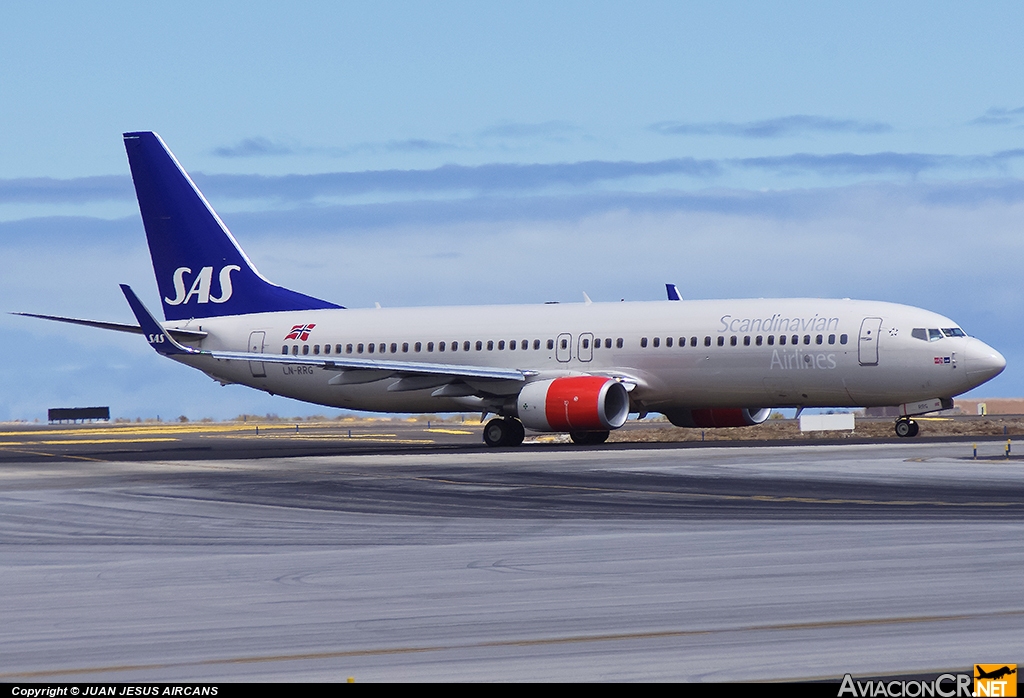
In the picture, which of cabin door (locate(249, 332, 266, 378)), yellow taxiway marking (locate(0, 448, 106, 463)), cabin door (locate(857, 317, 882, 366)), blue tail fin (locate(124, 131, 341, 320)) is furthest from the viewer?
blue tail fin (locate(124, 131, 341, 320))

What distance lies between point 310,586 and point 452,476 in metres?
15.1

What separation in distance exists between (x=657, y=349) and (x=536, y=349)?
14.1ft

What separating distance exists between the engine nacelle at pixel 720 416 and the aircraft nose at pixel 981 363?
293 inches

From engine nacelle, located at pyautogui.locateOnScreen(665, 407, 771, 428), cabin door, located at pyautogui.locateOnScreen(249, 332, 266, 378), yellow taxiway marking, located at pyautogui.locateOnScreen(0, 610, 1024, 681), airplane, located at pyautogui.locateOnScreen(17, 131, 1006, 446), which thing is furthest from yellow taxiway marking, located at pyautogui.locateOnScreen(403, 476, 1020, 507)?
cabin door, located at pyautogui.locateOnScreen(249, 332, 266, 378)

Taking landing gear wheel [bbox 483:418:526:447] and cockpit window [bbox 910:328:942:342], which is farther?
landing gear wheel [bbox 483:418:526:447]

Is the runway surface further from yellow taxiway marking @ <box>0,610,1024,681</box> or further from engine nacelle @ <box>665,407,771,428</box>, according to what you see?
engine nacelle @ <box>665,407,771,428</box>

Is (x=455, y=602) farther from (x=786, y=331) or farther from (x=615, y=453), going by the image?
(x=786, y=331)

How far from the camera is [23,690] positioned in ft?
26.6

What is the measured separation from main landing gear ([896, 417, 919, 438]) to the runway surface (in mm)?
15326

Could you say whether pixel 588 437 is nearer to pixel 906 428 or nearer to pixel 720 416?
pixel 720 416

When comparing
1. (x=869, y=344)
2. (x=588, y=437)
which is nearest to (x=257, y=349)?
(x=588, y=437)

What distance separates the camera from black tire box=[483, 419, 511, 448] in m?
43.6

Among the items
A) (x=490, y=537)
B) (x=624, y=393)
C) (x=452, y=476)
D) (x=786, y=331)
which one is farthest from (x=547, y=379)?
(x=490, y=537)

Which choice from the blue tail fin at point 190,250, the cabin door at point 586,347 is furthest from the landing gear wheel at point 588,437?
the blue tail fin at point 190,250
